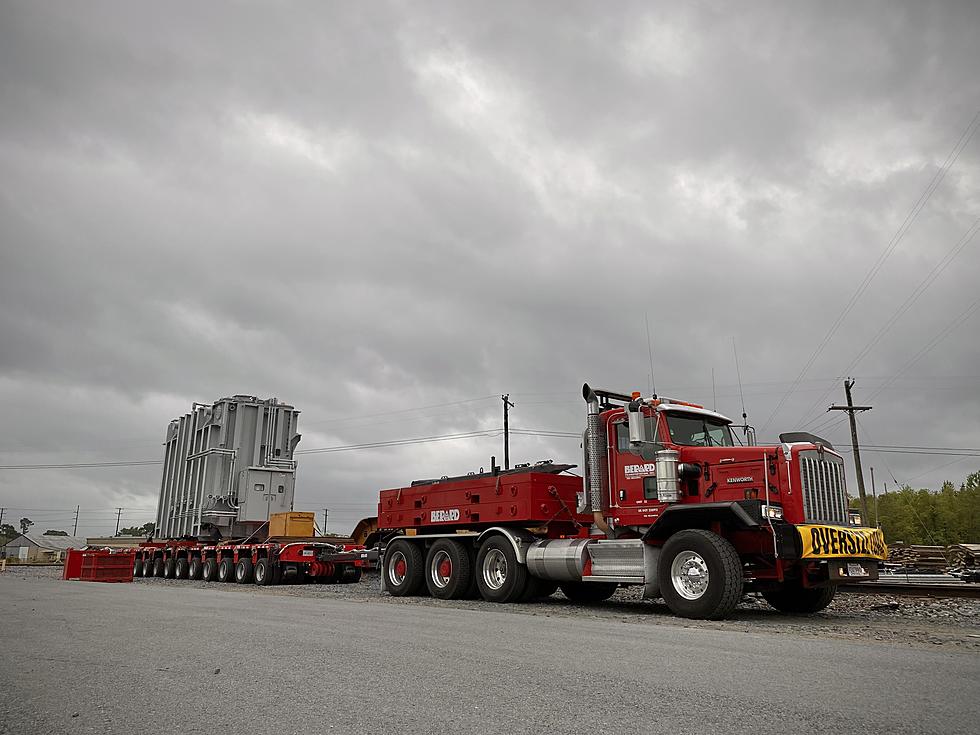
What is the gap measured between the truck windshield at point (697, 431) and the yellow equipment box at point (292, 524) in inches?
570

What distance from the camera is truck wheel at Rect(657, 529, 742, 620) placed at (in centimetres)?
1049

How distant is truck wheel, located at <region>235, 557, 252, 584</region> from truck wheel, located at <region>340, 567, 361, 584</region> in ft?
8.76

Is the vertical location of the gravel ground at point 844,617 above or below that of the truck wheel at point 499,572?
below

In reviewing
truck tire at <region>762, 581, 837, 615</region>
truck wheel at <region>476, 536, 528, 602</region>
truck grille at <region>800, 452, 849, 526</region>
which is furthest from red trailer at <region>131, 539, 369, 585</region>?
truck grille at <region>800, 452, 849, 526</region>

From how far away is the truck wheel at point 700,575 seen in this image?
10492 millimetres

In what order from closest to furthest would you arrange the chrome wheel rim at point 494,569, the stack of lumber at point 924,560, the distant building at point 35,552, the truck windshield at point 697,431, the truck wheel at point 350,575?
1. the truck windshield at point 697,431
2. the chrome wheel rim at point 494,569
3. the truck wheel at point 350,575
4. the stack of lumber at point 924,560
5. the distant building at point 35,552

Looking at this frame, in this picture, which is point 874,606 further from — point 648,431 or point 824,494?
point 648,431

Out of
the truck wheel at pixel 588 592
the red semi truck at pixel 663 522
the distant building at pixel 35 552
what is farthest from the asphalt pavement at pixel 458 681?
the distant building at pixel 35 552

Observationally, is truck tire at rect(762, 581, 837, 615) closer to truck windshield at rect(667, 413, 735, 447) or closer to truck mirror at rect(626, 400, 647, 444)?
truck windshield at rect(667, 413, 735, 447)

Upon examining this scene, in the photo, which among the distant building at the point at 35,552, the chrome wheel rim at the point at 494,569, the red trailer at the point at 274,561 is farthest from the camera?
the distant building at the point at 35,552

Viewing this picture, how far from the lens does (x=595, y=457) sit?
1323 cm

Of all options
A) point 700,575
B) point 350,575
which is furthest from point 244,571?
point 700,575

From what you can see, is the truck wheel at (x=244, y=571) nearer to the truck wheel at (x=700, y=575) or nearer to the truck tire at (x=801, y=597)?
the truck wheel at (x=700, y=575)

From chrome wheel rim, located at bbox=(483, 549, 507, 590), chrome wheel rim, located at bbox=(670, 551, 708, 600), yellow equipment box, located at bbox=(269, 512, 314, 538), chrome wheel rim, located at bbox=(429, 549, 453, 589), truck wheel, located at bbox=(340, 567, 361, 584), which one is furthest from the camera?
yellow equipment box, located at bbox=(269, 512, 314, 538)
